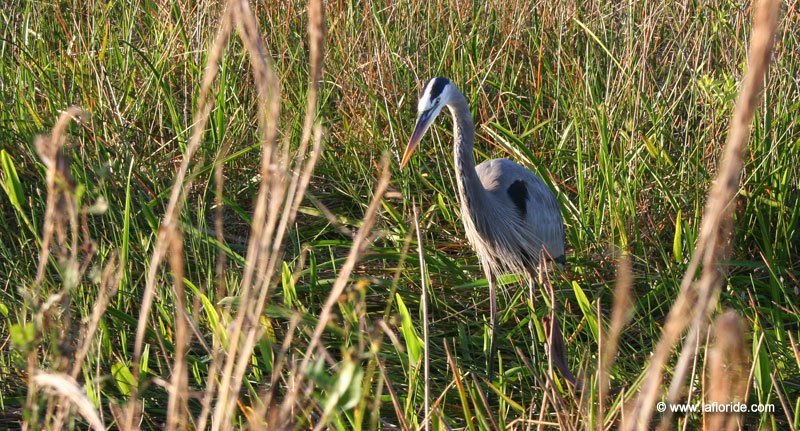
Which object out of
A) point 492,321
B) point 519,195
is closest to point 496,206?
point 519,195

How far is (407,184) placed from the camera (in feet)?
9.66

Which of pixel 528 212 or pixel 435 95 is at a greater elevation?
pixel 435 95

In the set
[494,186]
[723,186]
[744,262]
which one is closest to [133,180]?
[494,186]

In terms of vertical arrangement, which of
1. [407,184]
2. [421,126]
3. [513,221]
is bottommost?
[513,221]

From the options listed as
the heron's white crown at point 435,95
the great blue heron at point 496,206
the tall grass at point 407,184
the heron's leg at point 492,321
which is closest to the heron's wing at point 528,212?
the great blue heron at point 496,206

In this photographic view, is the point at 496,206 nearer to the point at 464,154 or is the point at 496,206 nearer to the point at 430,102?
the point at 464,154

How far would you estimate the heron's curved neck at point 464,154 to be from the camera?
2.63m

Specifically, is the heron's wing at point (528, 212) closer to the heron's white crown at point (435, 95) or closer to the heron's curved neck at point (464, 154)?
the heron's curved neck at point (464, 154)

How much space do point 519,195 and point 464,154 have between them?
17.2 inches

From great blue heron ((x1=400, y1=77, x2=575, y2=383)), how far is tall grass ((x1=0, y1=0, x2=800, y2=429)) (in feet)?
0.34

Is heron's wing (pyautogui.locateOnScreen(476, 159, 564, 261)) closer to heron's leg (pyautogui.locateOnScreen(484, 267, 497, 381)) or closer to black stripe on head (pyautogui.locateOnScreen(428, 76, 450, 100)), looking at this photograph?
heron's leg (pyautogui.locateOnScreen(484, 267, 497, 381))

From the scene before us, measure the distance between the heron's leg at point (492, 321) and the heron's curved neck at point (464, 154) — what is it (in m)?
0.24

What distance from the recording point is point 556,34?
3543mm

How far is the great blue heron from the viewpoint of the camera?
2.62 metres
